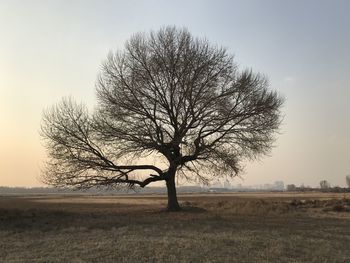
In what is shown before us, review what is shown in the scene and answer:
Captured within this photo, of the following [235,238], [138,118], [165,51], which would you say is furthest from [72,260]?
[165,51]

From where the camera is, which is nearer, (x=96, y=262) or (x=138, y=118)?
(x=96, y=262)

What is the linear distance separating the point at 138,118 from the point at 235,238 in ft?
49.9

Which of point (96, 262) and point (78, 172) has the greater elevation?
point (78, 172)

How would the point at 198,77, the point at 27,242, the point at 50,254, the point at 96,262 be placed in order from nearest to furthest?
the point at 96,262 → the point at 50,254 → the point at 27,242 → the point at 198,77

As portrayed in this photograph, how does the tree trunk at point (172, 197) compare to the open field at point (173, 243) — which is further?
the tree trunk at point (172, 197)

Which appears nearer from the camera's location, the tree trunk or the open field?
the open field

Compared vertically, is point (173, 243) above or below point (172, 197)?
below

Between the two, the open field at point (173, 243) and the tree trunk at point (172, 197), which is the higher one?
the tree trunk at point (172, 197)

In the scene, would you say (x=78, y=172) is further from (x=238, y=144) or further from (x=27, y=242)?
(x=27, y=242)

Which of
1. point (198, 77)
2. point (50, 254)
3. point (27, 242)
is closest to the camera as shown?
point (50, 254)

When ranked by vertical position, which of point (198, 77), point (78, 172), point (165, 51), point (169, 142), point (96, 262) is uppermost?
point (165, 51)

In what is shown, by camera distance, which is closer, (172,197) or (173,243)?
(173,243)

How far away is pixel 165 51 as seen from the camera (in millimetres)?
30531

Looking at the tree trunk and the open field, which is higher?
the tree trunk
